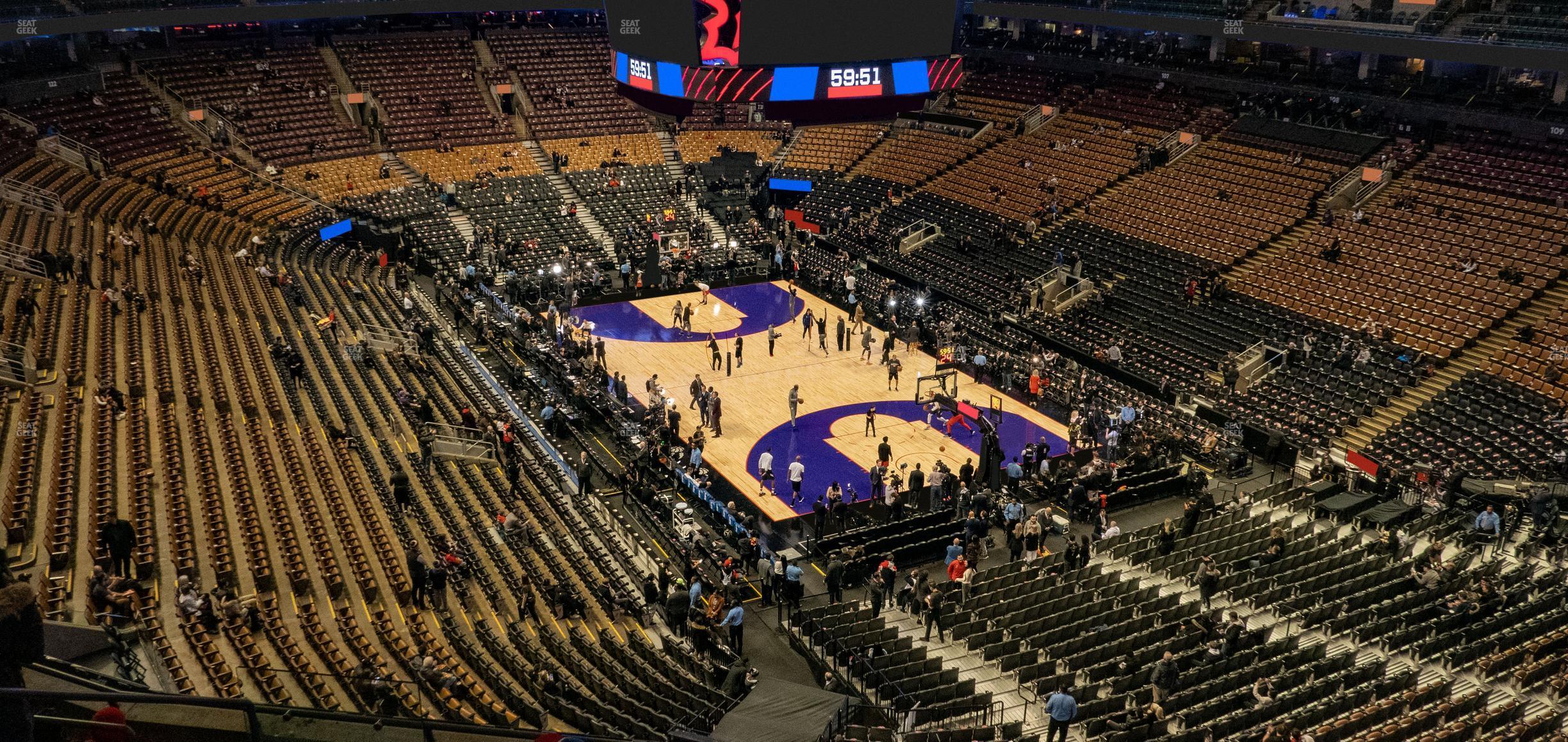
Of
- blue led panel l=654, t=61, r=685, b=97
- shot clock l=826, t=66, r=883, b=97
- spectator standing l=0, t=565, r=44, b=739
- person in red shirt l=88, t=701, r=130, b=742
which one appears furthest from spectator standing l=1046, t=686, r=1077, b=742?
blue led panel l=654, t=61, r=685, b=97

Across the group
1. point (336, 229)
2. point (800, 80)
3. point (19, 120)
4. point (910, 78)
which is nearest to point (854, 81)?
point (800, 80)

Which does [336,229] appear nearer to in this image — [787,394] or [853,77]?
[787,394]

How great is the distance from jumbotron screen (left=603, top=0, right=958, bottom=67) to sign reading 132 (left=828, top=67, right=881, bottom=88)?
0.40 meters

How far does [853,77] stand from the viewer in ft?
71.0

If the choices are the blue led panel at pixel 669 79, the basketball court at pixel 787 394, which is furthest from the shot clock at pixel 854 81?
the basketball court at pixel 787 394

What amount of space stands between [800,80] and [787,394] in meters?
13.6

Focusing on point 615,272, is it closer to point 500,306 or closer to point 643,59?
point 500,306

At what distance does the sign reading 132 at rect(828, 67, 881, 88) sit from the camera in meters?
21.5

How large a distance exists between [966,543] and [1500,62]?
22746mm

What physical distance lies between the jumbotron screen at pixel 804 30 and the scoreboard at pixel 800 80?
0.22 m

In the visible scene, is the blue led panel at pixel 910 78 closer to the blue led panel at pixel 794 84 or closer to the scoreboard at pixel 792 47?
the scoreboard at pixel 792 47

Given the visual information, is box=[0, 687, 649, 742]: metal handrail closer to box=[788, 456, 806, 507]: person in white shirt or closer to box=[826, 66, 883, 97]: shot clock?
box=[826, 66, 883, 97]: shot clock

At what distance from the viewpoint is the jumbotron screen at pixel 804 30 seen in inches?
819

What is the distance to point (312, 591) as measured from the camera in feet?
58.1
